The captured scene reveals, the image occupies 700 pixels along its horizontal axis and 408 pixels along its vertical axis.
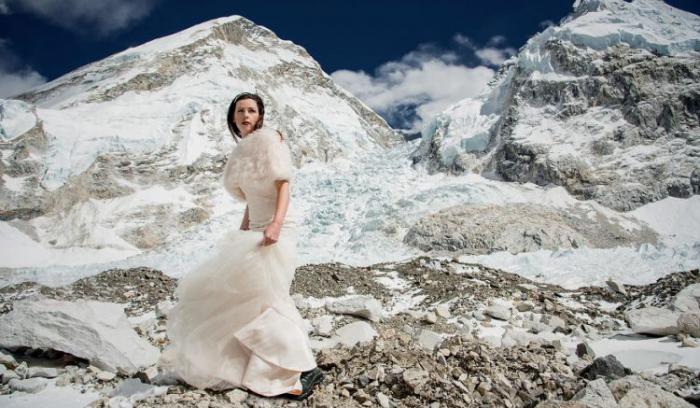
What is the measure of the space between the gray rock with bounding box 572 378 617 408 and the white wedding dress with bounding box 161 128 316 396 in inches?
59.3

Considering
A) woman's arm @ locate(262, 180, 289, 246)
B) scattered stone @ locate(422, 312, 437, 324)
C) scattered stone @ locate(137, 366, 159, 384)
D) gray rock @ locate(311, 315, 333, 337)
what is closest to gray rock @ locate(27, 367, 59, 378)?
scattered stone @ locate(137, 366, 159, 384)

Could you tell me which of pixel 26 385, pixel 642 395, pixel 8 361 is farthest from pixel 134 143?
pixel 642 395

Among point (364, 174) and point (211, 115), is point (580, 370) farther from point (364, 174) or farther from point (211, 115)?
point (211, 115)

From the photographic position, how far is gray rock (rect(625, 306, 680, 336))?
4.09 meters

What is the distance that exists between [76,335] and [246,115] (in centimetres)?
231

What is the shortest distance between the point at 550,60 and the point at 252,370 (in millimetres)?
40056

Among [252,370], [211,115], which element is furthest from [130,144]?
[252,370]

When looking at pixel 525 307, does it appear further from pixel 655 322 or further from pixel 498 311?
pixel 655 322

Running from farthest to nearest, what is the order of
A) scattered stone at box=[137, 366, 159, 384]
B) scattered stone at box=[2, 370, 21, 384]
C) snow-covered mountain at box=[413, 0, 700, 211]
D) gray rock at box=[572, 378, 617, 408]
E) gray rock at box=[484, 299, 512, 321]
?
1. snow-covered mountain at box=[413, 0, 700, 211]
2. gray rock at box=[484, 299, 512, 321]
3. scattered stone at box=[2, 370, 21, 384]
4. scattered stone at box=[137, 366, 159, 384]
5. gray rock at box=[572, 378, 617, 408]

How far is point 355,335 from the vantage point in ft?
13.4

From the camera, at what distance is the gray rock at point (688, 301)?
16.2 ft

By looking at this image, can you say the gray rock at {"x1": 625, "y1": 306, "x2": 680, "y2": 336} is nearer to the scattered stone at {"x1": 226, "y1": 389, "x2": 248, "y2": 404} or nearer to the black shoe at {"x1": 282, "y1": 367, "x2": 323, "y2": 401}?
the black shoe at {"x1": 282, "y1": 367, "x2": 323, "y2": 401}

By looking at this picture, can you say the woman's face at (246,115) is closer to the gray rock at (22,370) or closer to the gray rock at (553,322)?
the gray rock at (22,370)

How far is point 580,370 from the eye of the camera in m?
2.99
